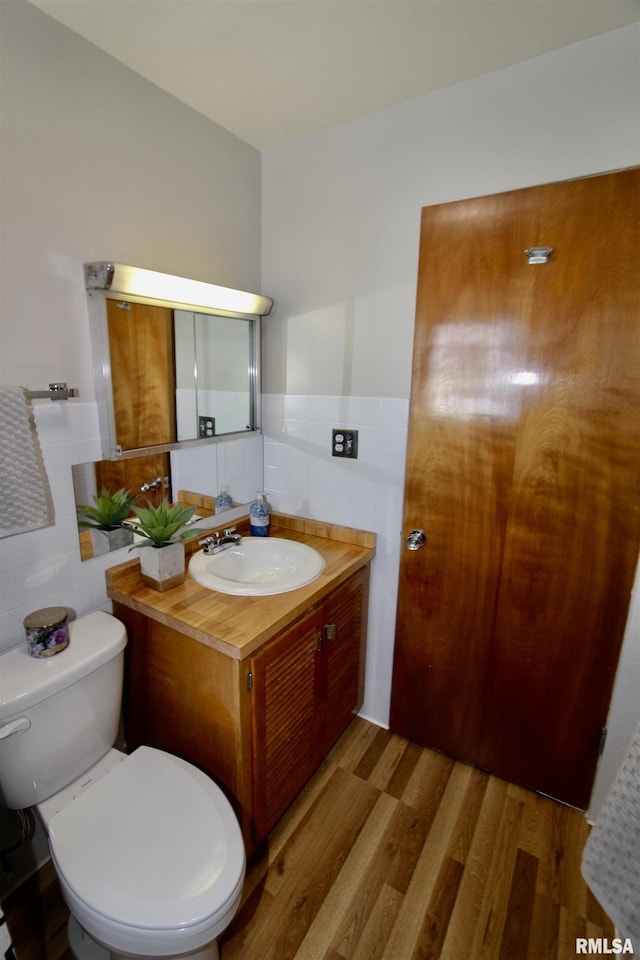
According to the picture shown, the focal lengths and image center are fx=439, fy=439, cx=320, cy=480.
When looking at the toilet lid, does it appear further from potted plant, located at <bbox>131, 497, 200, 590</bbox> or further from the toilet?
potted plant, located at <bbox>131, 497, 200, 590</bbox>

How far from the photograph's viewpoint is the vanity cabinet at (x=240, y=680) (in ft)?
4.01

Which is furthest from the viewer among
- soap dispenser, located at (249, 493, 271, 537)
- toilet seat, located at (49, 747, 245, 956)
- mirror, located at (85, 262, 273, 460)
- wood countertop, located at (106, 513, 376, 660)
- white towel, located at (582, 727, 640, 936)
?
soap dispenser, located at (249, 493, 271, 537)

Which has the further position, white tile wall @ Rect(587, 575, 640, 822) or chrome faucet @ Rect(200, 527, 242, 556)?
chrome faucet @ Rect(200, 527, 242, 556)

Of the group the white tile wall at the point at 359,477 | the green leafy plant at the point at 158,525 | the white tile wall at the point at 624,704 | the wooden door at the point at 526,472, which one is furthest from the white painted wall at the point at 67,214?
the white tile wall at the point at 624,704

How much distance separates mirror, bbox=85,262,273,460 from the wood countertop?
16.8 inches

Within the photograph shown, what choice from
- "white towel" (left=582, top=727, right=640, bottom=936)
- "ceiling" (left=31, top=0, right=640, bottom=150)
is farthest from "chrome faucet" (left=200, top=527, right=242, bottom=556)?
"ceiling" (left=31, top=0, right=640, bottom=150)

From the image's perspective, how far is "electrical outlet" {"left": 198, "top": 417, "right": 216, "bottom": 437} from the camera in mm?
1701

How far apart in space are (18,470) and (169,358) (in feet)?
2.10

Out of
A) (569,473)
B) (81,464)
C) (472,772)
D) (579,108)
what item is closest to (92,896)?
(81,464)

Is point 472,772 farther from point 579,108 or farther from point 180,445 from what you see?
point 579,108

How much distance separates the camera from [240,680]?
118 centimetres

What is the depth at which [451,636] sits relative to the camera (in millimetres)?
1668

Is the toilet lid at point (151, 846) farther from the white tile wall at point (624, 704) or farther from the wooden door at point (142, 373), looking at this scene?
the white tile wall at point (624, 704)

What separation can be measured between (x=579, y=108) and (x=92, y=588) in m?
2.01
